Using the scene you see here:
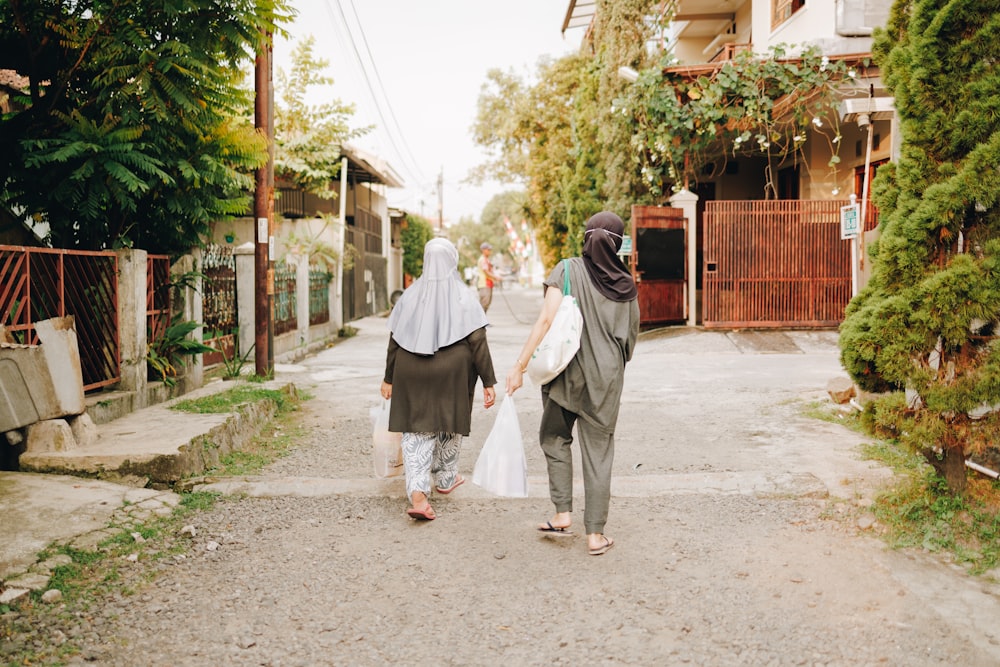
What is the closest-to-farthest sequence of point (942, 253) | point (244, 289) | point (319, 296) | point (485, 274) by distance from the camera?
point (942, 253)
point (244, 289)
point (319, 296)
point (485, 274)

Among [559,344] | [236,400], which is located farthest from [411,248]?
[559,344]

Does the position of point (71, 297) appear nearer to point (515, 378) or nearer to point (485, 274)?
point (515, 378)

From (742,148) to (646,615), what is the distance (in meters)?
15.7

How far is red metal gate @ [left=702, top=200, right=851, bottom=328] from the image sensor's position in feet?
49.4

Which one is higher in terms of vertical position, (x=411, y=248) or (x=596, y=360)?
(x=411, y=248)

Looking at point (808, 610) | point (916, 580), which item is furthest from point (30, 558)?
point (916, 580)

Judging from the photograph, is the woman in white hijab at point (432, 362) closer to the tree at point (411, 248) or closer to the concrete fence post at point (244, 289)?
the concrete fence post at point (244, 289)

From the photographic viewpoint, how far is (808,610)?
367 centimetres

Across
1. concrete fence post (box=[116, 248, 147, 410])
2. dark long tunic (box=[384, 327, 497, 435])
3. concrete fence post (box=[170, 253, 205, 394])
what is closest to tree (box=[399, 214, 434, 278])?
concrete fence post (box=[170, 253, 205, 394])

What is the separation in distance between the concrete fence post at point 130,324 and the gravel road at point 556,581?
6.21ft

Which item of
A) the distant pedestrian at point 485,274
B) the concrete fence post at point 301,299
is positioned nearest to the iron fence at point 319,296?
the concrete fence post at point 301,299

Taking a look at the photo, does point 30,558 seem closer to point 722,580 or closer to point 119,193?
point 722,580

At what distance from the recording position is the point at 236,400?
7742 millimetres

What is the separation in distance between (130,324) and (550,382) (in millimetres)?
4708
